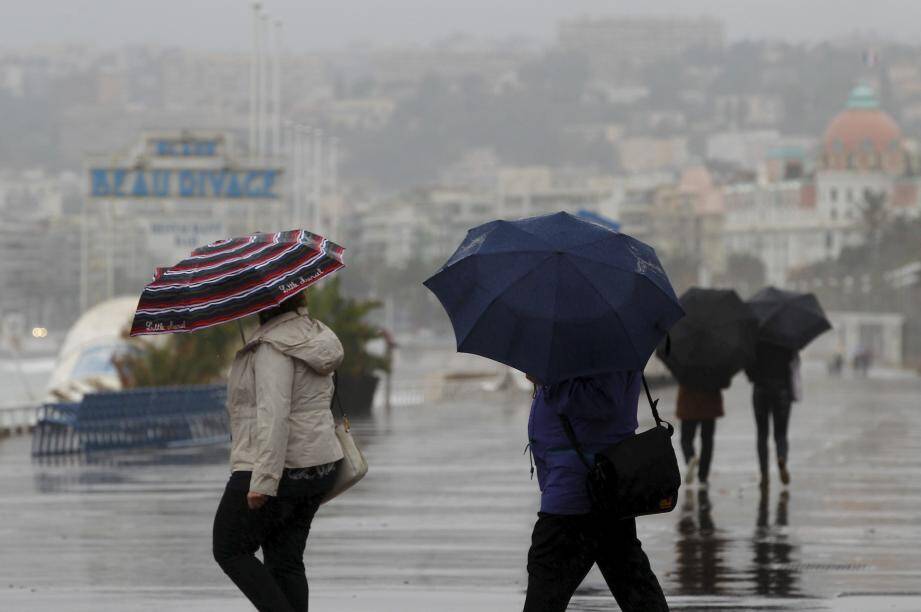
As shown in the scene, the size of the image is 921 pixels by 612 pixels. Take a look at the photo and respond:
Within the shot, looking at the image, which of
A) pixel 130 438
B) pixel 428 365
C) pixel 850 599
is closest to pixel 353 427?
pixel 130 438

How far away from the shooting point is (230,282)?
32.0 feet

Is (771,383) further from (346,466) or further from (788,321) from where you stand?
(346,466)

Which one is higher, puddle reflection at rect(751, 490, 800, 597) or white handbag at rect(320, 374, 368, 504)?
white handbag at rect(320, 374, 368, 504)

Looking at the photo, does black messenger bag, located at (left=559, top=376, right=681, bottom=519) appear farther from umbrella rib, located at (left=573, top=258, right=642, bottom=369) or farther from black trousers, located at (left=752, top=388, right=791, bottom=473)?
black trousers, located at (left=752, top=388, right=791, bottom=473)

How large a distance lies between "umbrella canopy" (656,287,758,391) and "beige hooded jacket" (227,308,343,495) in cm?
890

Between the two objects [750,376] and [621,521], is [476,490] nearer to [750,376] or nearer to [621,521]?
[750,376]

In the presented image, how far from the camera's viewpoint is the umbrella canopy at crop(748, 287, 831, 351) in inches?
754

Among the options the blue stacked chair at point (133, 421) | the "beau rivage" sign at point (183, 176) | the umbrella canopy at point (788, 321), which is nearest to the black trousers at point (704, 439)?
the umbrella canopy at point (788, 321)

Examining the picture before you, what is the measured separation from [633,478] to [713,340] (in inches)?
386

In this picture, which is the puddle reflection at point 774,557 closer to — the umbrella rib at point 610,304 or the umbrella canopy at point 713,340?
the umbrella canopy at point 713,340

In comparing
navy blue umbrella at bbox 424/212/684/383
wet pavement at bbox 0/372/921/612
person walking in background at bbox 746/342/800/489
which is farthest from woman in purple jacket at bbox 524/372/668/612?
person walking in background at bbox 746/342/800/489

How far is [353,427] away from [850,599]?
68.4 feet

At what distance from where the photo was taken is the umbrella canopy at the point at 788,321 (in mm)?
19141

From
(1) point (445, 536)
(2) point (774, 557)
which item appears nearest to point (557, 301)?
(2) point (774, 557)
